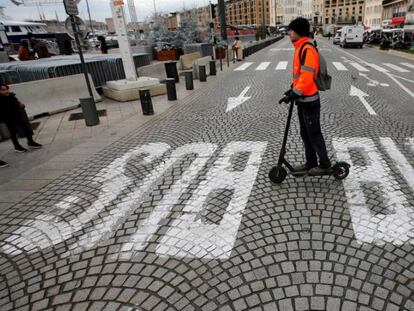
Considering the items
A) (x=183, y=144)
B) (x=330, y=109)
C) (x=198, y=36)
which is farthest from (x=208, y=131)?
(x=198, y=36)

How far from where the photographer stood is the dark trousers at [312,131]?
12.7 ft

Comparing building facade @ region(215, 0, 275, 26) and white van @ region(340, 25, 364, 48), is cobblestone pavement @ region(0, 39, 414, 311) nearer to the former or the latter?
white van @ region(340, 25, 364, 48)

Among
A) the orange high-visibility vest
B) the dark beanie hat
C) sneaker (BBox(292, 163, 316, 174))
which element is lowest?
sneaker (BBox(292, 163, 316, 174))

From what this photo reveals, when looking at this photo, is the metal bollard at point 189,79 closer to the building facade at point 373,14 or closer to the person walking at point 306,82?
the person walking at point 306,82

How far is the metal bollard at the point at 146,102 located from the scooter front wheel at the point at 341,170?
5.78 m

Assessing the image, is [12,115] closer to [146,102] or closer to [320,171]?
[146,102]

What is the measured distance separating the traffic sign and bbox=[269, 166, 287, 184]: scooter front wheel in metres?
6.41

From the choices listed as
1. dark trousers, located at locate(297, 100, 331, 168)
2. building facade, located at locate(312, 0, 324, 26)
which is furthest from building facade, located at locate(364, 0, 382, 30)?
dark trousers, located at locate(297, 100, 331, 168)

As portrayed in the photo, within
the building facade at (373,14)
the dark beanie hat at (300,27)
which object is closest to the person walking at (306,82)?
the dark beanie hat at (300,27)

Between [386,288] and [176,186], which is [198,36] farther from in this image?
[386,288]

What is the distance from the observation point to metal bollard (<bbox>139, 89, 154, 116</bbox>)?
8.63 metres

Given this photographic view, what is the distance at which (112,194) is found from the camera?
14.3 feet

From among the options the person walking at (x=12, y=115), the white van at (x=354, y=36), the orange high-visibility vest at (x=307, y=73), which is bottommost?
the white van at (x=354, y=36)

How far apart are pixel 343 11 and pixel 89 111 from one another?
122082mm
